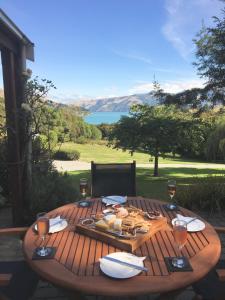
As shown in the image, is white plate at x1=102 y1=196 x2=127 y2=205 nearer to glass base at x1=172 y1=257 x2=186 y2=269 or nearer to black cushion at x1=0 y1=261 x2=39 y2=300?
black cushion at x1=0 y1=261 x2=39 y2=300

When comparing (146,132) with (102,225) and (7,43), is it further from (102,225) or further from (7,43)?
(102,225)

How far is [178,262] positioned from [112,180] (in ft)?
7.16

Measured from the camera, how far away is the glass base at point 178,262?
1.92 metres

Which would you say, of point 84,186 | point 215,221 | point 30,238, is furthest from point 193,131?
point 30,238

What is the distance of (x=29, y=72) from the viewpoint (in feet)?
15.4

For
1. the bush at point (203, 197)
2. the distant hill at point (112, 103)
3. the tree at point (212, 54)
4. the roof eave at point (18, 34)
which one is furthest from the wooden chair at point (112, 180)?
the distant hill at point (112, 103)

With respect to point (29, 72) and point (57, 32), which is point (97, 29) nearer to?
point (57, 32)

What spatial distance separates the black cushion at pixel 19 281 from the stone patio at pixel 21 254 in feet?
0.86

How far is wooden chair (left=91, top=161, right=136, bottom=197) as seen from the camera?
4.04 meters

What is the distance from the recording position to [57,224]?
2604 millimetres

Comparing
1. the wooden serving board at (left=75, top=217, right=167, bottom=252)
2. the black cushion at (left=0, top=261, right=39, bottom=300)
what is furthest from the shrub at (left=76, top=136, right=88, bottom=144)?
the wooden serving board at (left=75, top=217, right=167, bottom=252)

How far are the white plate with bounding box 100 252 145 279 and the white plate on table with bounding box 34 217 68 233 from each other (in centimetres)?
65

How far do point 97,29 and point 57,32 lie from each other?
2.88 metres

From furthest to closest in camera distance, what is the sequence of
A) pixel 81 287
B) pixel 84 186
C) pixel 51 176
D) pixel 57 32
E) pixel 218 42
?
1. pixel 57 32
2. pixel 218 42
3. pixel 51 176
4. pixel 84 186
5. pixel 81 287
